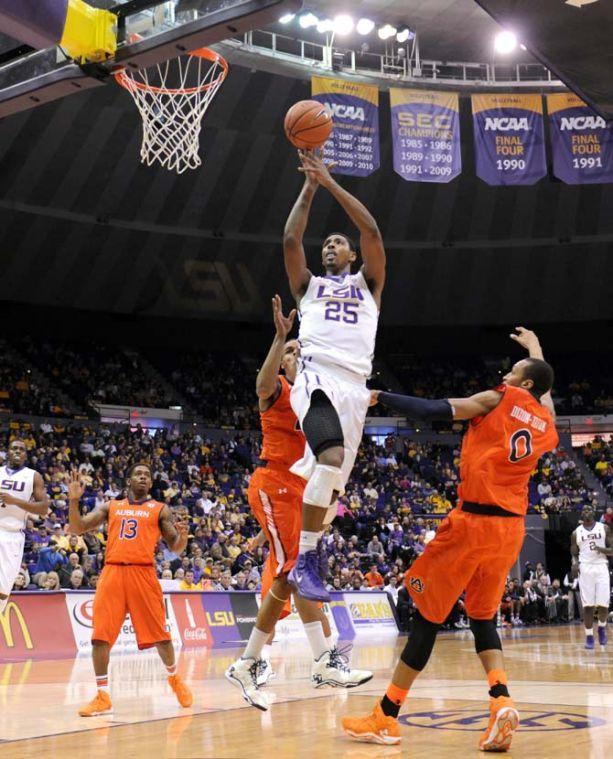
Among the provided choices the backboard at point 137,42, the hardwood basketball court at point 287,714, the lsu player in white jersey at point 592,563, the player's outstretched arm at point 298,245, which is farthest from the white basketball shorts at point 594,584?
the backboard at point 137,42

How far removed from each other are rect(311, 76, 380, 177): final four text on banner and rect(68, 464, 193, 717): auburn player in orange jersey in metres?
14.2

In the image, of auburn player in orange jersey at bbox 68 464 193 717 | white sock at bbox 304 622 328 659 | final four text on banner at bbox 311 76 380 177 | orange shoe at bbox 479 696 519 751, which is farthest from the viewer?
final four text on banner at bbox 311 76 380 177

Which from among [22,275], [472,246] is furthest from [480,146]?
[22,275]

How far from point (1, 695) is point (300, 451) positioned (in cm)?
363

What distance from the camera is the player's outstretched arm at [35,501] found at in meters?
9.07

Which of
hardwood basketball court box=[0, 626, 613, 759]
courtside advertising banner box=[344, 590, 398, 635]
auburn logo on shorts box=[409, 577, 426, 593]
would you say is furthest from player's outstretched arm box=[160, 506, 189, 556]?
courtside advertising banner box=[344, 590, 398, 635]

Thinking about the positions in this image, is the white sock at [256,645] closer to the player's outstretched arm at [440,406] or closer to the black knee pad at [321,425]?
the black knee pad at [321,425]

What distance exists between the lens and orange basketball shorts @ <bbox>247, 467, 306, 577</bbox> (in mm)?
6500

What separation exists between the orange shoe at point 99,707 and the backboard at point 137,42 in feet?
14.7

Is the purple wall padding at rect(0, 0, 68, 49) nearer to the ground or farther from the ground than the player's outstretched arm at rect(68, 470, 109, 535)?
farther from the ground

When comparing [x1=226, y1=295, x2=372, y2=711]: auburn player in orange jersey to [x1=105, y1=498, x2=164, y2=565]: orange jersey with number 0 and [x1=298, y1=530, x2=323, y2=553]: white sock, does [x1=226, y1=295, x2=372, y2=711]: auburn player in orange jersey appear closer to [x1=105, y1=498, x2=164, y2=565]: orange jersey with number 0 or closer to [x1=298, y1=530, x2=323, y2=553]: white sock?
[x1=298, y1=530, x2=323, y2=553]: white sock

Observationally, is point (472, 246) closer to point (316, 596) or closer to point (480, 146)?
point (480, 146)

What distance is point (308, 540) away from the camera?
5.29m

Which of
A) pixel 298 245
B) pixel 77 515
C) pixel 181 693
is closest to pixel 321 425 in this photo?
pixel 298 245
